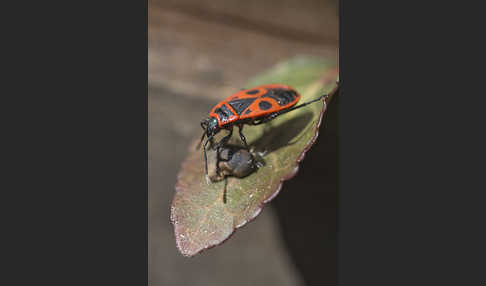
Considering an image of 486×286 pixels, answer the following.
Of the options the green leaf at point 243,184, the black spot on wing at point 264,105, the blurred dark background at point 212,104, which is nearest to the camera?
the green leaf at point 243,184

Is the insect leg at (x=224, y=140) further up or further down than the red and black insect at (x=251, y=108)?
further down

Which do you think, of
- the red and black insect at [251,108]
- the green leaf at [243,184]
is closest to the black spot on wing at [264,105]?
the red and black insect at [251,108]

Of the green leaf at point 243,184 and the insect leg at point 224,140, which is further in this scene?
the insect leg at point 224,140

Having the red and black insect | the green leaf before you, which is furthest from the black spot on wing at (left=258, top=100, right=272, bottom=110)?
the green leaf

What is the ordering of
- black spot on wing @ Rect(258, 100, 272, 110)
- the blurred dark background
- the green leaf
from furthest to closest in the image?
the blurred dark background → black spot on wing @ Rect(258, 100, 272, 110) → the green leaf

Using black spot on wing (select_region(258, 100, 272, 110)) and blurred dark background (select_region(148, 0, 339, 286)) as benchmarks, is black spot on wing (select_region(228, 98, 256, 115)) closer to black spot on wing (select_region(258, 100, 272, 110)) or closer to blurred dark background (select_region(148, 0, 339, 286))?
black spot on wing (select_region(258, 100, 272, 110))

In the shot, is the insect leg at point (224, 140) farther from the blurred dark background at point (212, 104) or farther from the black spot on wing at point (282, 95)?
the blurred dark background at point (212, 104)

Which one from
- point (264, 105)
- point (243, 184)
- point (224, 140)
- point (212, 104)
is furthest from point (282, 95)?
point (212, 104)

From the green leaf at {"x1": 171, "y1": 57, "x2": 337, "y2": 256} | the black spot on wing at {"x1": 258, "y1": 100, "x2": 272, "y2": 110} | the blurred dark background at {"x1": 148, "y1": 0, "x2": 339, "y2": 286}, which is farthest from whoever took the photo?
the blurred dark background at {"x1": 148, "y1": 0, "x2": 339, "y2": 286}

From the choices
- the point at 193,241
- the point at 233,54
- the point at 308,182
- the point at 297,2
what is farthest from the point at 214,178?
the point at 297,2
